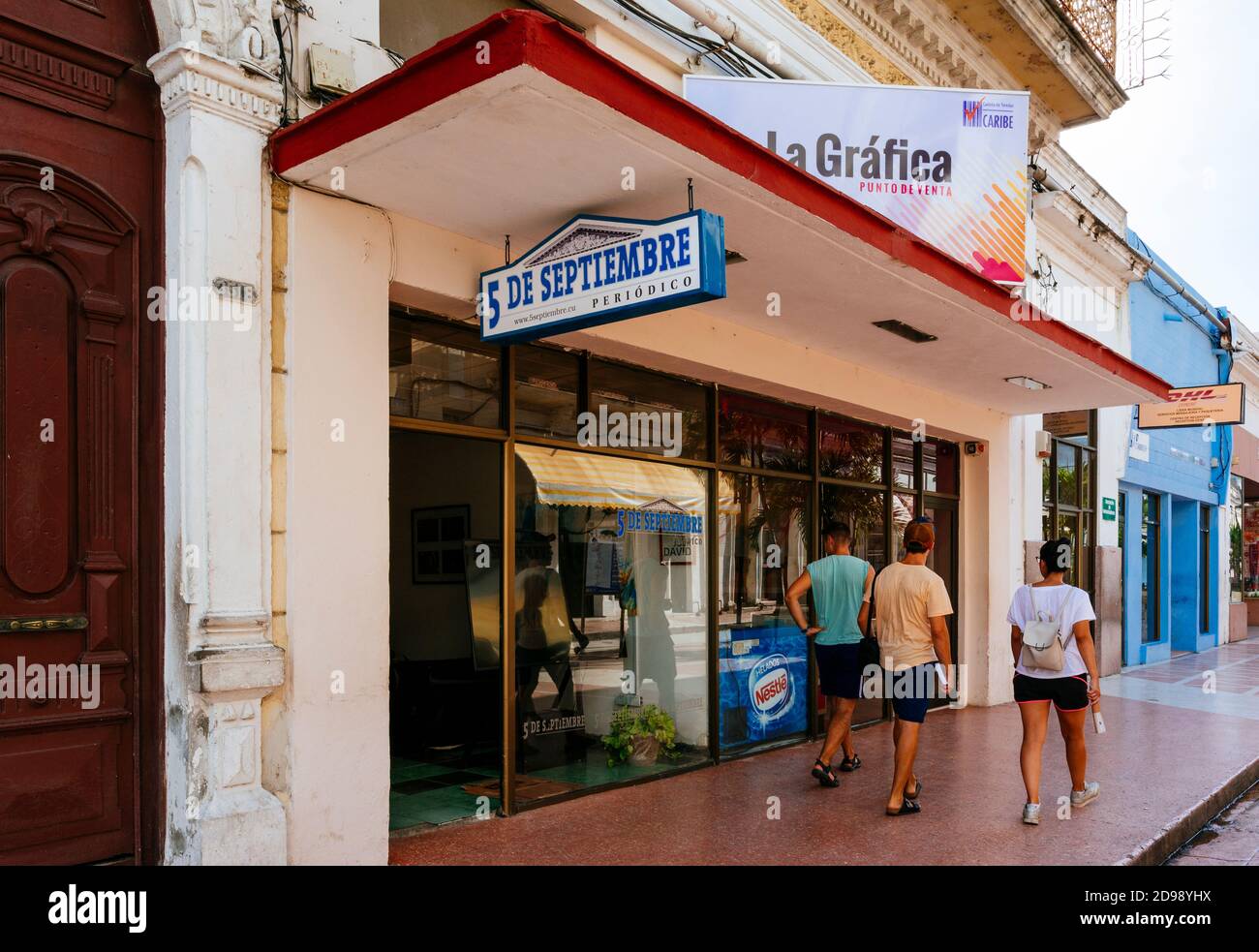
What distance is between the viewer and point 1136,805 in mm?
6875

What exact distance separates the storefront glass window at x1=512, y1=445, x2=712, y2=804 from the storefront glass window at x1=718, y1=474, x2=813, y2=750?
1.11 ft

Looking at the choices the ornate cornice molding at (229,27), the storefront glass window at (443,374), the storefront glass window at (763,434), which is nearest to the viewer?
the ornate cornice molding at (229,27)

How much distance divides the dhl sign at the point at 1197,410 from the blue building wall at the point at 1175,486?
15.2 inches

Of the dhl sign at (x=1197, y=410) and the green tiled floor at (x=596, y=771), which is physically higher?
the dhl sign at (x=1197, y=410)

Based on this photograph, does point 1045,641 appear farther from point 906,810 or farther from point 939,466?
point 939,466

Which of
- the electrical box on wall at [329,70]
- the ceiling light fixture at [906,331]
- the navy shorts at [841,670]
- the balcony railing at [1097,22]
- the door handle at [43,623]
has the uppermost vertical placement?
the balcony railing at [1097,22]

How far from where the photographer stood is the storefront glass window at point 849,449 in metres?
9.76

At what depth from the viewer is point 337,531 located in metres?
5.03

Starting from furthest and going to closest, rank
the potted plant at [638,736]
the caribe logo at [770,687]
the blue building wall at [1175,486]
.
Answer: the blue building wall at [1175,486]
the caribe logo at [770,687]
the potted plant at [638,736]

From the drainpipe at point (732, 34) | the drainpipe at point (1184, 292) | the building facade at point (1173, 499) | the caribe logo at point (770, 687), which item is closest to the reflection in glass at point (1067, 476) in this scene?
the building facade at point (1173, 499)

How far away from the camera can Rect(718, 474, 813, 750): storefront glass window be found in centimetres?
838

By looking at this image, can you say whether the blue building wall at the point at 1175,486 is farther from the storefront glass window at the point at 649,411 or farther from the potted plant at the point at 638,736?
the potted plant at the point at 638,736

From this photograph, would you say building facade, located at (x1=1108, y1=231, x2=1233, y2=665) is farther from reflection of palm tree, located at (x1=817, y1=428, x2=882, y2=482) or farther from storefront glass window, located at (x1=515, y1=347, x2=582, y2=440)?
storefront glass window, located at (x1=515, y1=347, x2=582, y2=440)
